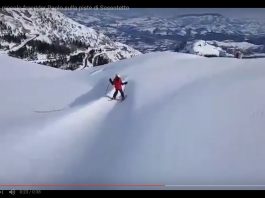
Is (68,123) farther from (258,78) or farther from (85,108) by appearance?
(258,78)

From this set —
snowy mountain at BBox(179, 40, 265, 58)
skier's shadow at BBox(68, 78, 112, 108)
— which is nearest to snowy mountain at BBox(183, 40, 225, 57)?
snowy mountain at BBox(179, 40, 265, 58)

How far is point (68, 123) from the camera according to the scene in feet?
12.7

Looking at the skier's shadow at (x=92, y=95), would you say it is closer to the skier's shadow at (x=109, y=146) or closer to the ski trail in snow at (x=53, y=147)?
the ski trail in snow at (x=53, y=147)

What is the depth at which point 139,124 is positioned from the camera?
151 inches

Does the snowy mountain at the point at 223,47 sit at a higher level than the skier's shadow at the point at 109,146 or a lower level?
higher

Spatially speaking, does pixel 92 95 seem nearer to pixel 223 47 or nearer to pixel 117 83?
pixel 117 83

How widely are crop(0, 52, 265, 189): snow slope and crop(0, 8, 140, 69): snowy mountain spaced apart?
74mm

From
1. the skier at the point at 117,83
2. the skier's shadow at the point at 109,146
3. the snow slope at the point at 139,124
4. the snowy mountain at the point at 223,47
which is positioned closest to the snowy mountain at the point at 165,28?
the snowy mountain at the point at 223,47

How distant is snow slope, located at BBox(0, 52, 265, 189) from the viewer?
3.60 metres

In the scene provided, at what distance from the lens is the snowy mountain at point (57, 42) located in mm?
3818

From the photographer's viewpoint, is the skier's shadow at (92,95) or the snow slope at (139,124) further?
the skier's shadow at (92,95)

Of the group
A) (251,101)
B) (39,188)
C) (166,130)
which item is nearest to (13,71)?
(39,188)

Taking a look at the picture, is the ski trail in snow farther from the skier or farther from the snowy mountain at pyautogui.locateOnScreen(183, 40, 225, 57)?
the snowy mountain at pyautogui.locateOnScreen(183, 40, 225, 57)

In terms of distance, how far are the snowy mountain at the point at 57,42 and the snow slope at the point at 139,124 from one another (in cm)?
7
